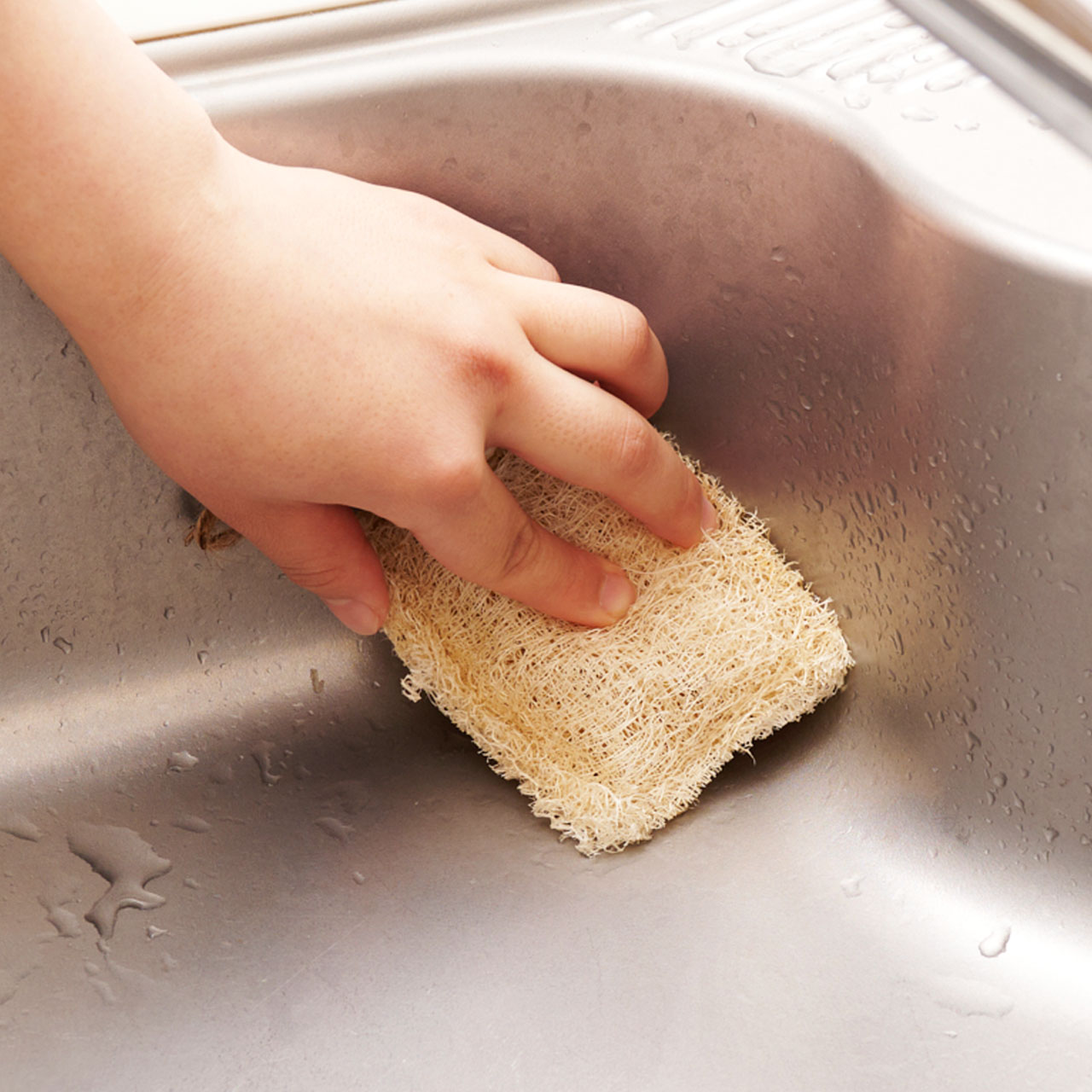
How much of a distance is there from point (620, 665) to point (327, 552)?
0.21 m

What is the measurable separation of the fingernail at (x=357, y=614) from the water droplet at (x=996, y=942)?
17.7 inches

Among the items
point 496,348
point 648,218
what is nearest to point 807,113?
point 648,218

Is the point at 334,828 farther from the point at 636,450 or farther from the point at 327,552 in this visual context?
the point at 636,450

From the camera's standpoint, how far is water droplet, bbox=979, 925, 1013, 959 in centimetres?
70

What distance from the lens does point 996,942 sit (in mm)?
707

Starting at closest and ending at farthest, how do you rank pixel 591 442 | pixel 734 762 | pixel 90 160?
pixel 90 160
pixel 591 442
pixel 734 762

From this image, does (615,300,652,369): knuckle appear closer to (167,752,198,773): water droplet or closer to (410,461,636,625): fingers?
(410,461,636,625): fingers

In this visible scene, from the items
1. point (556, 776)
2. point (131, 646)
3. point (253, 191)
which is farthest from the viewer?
point (131, 646)

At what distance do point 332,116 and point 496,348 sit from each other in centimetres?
20

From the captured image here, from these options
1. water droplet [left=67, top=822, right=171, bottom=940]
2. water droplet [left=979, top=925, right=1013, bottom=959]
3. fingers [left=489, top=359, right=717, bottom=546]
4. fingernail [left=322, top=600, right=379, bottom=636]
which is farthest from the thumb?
water droplet [left=979, top=925, right=1013, bottom=959]

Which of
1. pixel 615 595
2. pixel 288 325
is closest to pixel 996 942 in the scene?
pixel 615 595

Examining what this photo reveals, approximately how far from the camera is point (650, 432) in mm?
735

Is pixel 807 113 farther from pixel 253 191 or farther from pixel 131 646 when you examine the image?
pixel 131 646

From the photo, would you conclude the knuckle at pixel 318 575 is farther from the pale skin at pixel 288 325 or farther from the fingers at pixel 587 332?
the fingers at pixel 587 332
